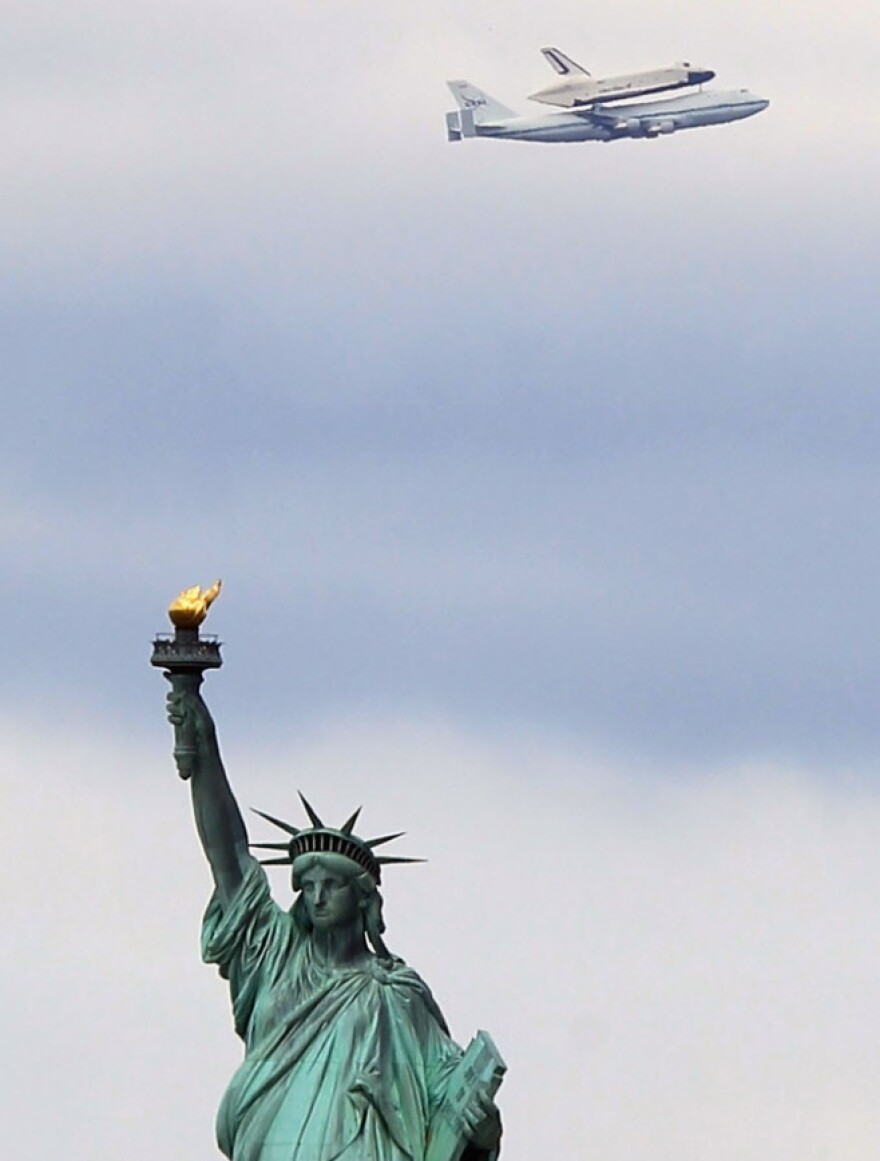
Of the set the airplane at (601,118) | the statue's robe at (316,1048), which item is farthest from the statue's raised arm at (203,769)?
the airplane at (601,118)

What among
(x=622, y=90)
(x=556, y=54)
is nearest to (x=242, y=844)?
(x=622, y=90)

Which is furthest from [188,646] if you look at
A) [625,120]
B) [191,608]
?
[625,120]

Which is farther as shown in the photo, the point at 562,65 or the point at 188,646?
the point at 562,65

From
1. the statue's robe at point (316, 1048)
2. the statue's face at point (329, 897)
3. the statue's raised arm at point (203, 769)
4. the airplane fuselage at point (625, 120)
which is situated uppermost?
the airplane fuselage at point (625, 120)

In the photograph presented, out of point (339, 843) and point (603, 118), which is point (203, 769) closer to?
point (339, 843)

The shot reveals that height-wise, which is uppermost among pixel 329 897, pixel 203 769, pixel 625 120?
pixel 625 120

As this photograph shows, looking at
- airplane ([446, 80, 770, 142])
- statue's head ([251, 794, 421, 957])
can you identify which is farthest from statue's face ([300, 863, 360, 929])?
airplane ([446, 80, 770, 142])

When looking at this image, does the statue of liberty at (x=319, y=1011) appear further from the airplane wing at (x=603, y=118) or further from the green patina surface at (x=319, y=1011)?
the airplane wing at (x=603, y=118)
